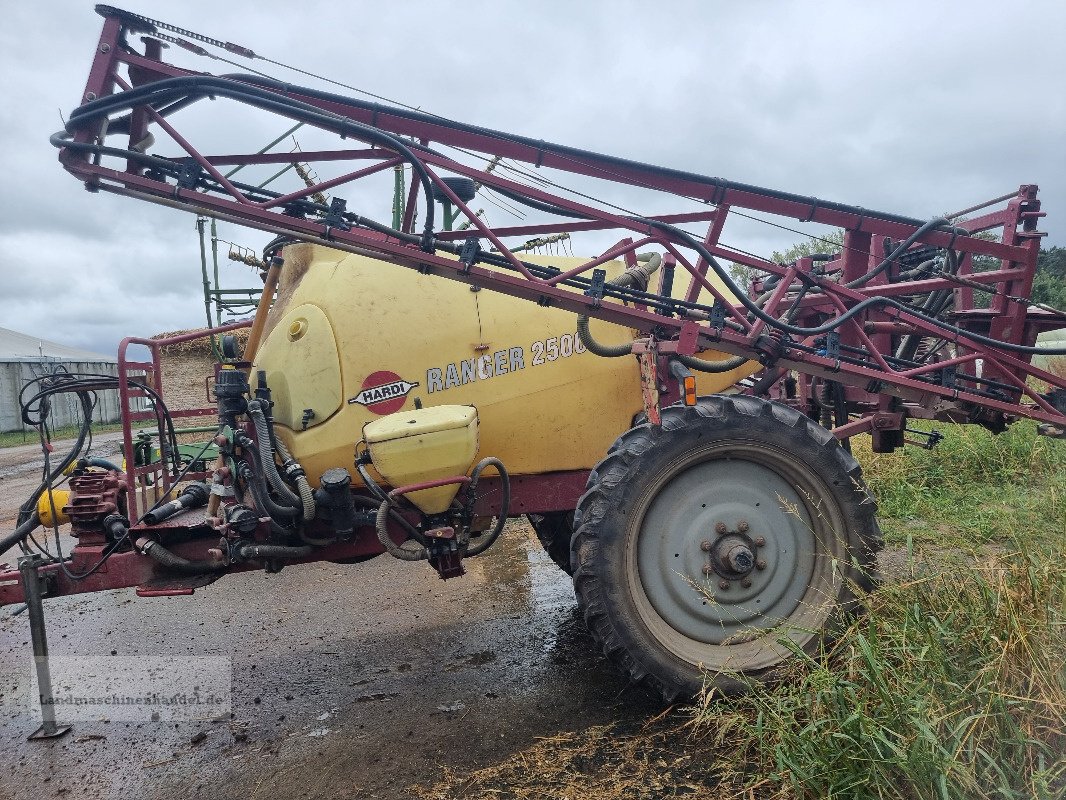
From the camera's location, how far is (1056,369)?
8.05m

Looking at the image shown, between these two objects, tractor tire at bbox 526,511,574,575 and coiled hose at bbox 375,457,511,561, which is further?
tractor tire at bbox 526,511,574,575

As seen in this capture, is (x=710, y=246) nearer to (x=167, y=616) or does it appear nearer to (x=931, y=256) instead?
(x=931, y=256)

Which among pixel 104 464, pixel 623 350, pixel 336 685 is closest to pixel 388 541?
pixel 336 685

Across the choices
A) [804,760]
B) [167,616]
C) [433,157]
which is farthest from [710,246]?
[167,616]

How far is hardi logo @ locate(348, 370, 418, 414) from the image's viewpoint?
11.4 feet

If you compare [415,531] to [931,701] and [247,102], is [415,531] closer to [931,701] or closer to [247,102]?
[247,102]

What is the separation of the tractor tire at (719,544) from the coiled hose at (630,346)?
0.48 meters

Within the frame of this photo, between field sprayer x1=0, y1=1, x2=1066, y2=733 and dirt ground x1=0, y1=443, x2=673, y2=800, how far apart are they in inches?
26.8

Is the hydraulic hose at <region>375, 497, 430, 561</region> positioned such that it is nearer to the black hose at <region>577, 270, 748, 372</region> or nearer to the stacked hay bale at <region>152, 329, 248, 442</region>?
the black hose at <region>577, 270, 748, 372</region>

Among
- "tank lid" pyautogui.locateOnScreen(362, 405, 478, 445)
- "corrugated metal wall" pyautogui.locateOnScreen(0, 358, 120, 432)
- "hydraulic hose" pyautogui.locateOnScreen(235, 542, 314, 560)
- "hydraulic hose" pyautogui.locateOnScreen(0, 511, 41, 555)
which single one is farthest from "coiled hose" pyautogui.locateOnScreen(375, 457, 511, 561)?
"corrugated metal wall" pyautogui.locateOnScreen(0, 358, 120, 432)

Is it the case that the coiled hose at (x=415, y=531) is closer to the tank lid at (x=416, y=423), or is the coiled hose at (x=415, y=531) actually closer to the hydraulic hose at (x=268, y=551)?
the tank lid at (x=416, y=423)

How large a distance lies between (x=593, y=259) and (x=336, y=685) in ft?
8.65

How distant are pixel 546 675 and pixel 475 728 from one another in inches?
24.4

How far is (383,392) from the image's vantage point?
11.5 ft
